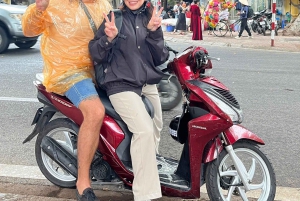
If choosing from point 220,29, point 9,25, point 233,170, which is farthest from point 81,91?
point 220,29

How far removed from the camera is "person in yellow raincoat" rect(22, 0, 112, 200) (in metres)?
3.46

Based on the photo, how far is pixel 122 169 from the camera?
3.54 meters

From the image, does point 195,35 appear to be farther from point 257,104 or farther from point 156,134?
point 156,134

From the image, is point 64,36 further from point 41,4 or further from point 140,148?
point 140,148

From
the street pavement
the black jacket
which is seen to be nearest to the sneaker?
the street pavement

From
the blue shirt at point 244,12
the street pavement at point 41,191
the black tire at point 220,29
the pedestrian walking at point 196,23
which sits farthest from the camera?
the black tire at point 220,29

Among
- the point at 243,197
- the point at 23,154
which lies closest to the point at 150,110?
the point at 243,197

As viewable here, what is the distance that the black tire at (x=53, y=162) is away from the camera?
389 centimetres

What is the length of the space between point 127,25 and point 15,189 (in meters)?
1.81

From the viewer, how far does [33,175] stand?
Answer: 175 inches

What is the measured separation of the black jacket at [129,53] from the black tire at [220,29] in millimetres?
18383

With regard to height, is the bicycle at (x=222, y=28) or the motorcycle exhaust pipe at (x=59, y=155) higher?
the bicycle at (x=222, y=28)

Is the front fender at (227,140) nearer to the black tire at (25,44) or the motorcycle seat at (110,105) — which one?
the motorcycle seat at (110,105)

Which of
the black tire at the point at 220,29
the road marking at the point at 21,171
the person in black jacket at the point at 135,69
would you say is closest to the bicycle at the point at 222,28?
the black tire at the point at 220,29
